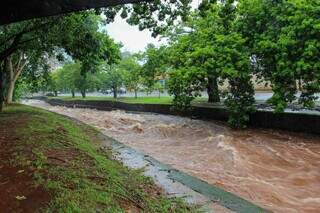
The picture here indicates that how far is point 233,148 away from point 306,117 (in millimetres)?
4847

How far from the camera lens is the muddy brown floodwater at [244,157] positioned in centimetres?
1027

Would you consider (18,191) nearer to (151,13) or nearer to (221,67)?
(151,13)

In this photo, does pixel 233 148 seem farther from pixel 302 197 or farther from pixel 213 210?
pixel 213 210

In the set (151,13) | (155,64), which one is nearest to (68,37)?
(151,13)

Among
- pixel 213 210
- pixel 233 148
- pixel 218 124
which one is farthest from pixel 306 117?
pixel 213 210

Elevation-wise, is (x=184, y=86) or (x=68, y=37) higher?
(x=68, y=37)

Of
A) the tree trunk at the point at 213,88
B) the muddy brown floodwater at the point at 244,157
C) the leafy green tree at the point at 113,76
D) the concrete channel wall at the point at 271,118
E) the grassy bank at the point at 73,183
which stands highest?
the leafy green tree at the point at 113,76

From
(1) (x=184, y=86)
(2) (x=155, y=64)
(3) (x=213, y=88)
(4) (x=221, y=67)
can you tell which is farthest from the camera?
(2) (x=155, y=64)

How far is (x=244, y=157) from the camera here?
15.5 m

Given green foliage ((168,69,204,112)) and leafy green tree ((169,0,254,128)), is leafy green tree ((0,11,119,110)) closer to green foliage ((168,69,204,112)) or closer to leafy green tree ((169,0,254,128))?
green foliage ((168,69,204,112))

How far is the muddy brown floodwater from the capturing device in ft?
33.7

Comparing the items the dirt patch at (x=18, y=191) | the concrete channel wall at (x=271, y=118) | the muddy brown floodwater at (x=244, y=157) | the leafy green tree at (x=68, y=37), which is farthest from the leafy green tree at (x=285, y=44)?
the dirt patch at (x=18, y=191)

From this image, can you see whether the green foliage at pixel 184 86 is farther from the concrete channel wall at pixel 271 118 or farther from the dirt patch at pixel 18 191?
the dirt patch at pixel 18 191

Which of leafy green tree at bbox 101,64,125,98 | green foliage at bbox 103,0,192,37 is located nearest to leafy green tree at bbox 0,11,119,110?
green foliage at bbox 103,0,192,37
